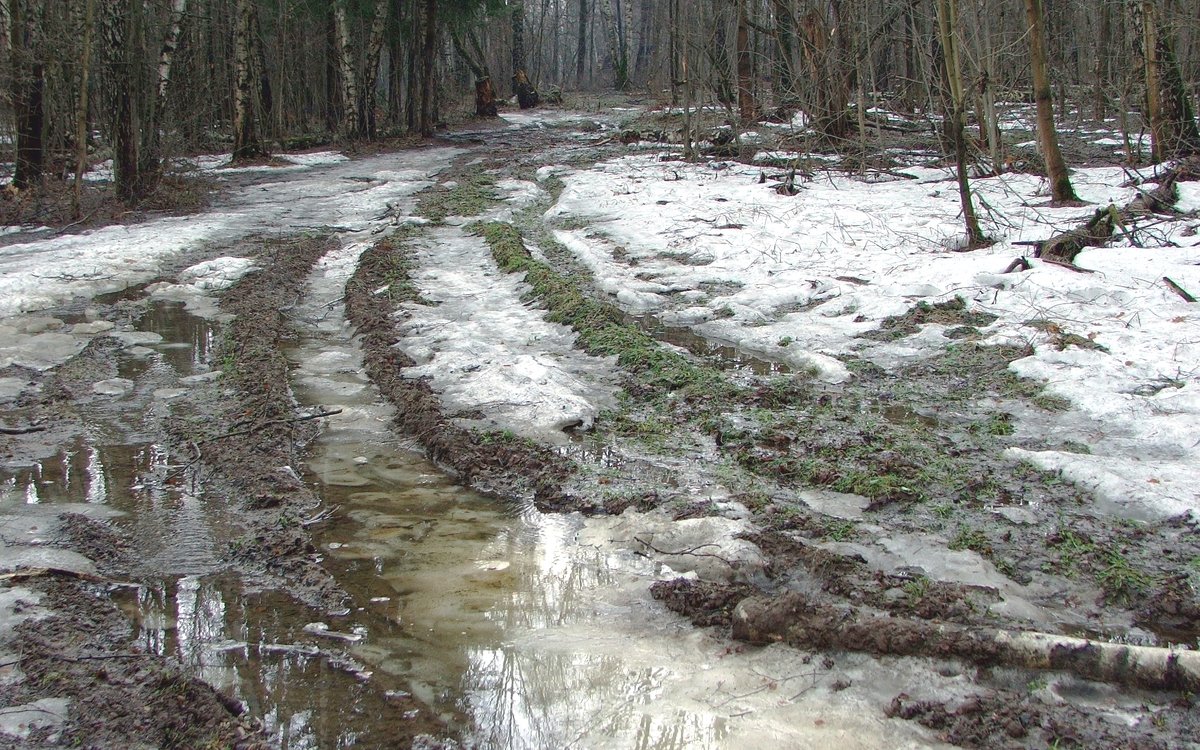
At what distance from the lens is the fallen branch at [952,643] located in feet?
8.53

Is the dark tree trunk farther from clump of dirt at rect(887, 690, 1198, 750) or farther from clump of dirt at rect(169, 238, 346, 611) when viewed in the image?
clump of dirt at rect(887, 690, 1198, 750)

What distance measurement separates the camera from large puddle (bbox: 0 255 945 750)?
2.57 metres

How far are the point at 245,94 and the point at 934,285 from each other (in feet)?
51.6

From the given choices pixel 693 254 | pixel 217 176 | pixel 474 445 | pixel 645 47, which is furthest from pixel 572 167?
pixel 645 47

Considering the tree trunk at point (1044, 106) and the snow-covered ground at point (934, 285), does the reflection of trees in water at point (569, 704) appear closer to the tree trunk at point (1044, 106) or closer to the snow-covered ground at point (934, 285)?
the snow-covered ground at point (934, 285)

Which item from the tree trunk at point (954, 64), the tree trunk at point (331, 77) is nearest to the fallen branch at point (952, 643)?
the tree trunk at point (954, 64)

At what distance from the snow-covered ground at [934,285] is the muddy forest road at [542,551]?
12.6 inches

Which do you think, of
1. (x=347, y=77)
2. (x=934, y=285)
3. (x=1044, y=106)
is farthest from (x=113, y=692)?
(x=347, y=77)

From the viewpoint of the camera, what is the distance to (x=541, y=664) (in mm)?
2912

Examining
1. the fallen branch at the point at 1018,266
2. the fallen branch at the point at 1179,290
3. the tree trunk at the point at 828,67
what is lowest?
the fallen branch at the point at 1179,290

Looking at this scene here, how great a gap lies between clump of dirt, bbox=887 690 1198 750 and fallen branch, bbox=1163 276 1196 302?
4667 millimetres

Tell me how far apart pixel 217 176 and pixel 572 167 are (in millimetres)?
6922

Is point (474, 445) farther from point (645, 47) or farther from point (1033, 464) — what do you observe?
point (645, 47)

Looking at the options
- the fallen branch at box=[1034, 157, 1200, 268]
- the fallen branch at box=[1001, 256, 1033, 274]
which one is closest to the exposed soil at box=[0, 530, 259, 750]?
the fallen branch at box=[1001, 256, 1033, 274]
